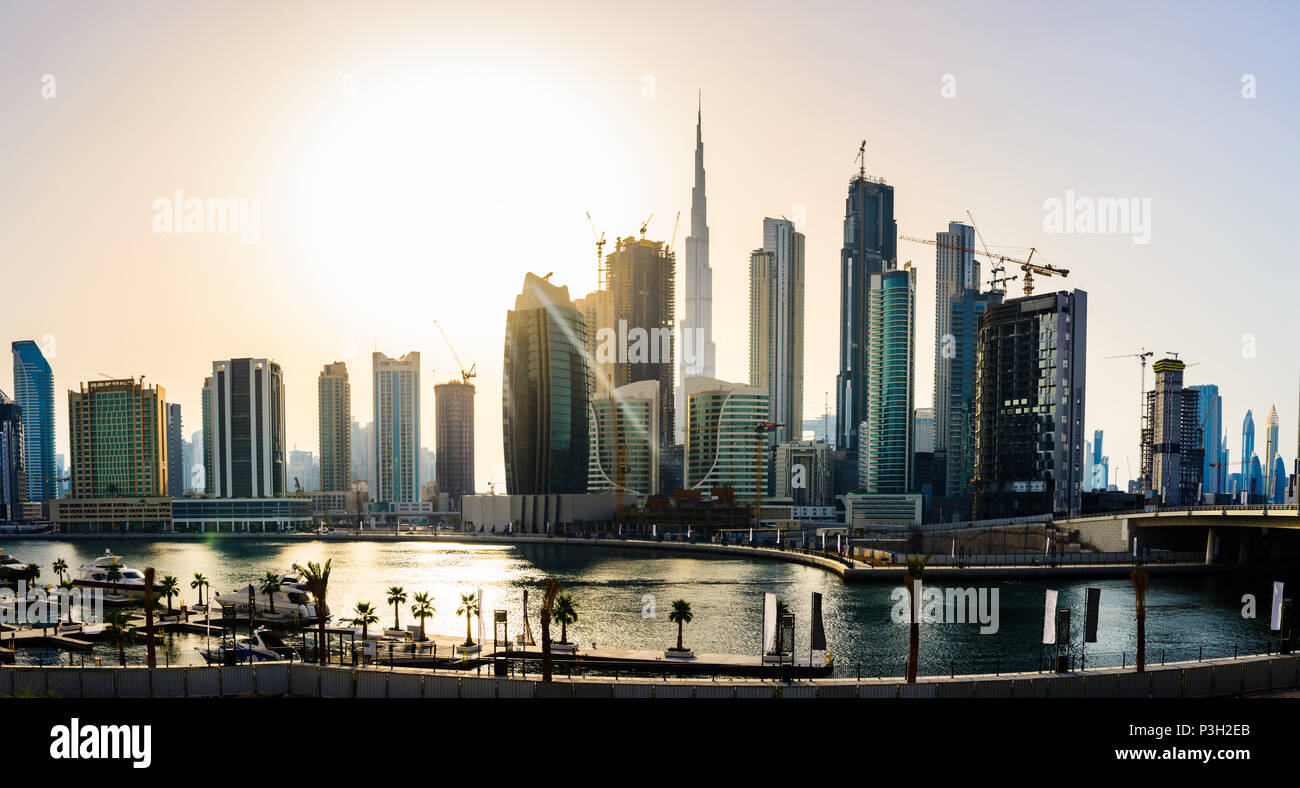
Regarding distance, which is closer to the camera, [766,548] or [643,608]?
[643,608]

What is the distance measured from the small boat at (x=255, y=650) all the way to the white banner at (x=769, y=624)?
35.7 metres

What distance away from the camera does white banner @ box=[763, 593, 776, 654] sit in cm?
5562

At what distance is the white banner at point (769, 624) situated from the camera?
55.6 meters

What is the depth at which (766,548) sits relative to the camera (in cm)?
18738

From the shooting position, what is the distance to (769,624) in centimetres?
5631

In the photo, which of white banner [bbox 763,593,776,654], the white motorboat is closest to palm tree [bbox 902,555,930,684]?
white banner [bbox 763,593,776,654]
